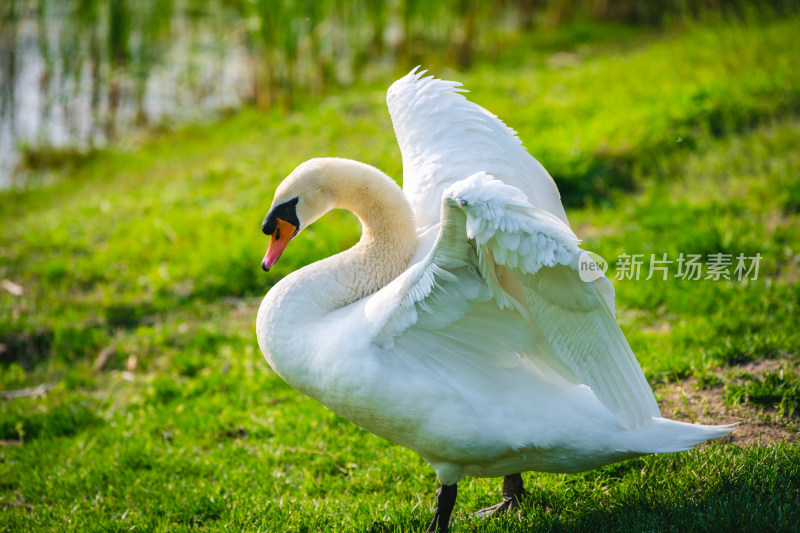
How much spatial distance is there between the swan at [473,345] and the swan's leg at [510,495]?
0.11ft

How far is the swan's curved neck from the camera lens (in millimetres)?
3295

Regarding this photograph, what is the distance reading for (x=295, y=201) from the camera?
3385 mm

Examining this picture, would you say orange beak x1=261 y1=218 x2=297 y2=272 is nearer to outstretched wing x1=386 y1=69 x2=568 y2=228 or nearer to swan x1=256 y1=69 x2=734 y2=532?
swan x1=256 y1=69 x2=734 y2=532

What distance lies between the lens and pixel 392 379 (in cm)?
287

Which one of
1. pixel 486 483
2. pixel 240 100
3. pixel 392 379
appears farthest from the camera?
pixel 240 100

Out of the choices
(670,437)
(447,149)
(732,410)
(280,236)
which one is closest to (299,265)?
(447,149)

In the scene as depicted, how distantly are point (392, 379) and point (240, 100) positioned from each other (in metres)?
10.7

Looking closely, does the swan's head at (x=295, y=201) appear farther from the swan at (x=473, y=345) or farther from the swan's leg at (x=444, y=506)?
the swan's leg at (x=444, y=506)

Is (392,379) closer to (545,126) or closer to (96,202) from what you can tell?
(545,126)

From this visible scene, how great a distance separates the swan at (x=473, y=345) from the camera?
2553mm

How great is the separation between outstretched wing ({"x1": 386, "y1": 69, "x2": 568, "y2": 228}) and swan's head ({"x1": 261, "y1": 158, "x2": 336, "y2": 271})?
0.55 meters

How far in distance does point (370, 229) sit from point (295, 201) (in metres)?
0.36

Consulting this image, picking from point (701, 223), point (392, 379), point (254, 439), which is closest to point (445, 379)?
point (392, 379)

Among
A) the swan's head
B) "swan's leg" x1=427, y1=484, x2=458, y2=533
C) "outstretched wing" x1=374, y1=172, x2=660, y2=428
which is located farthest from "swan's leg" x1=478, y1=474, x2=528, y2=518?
the swan's head
